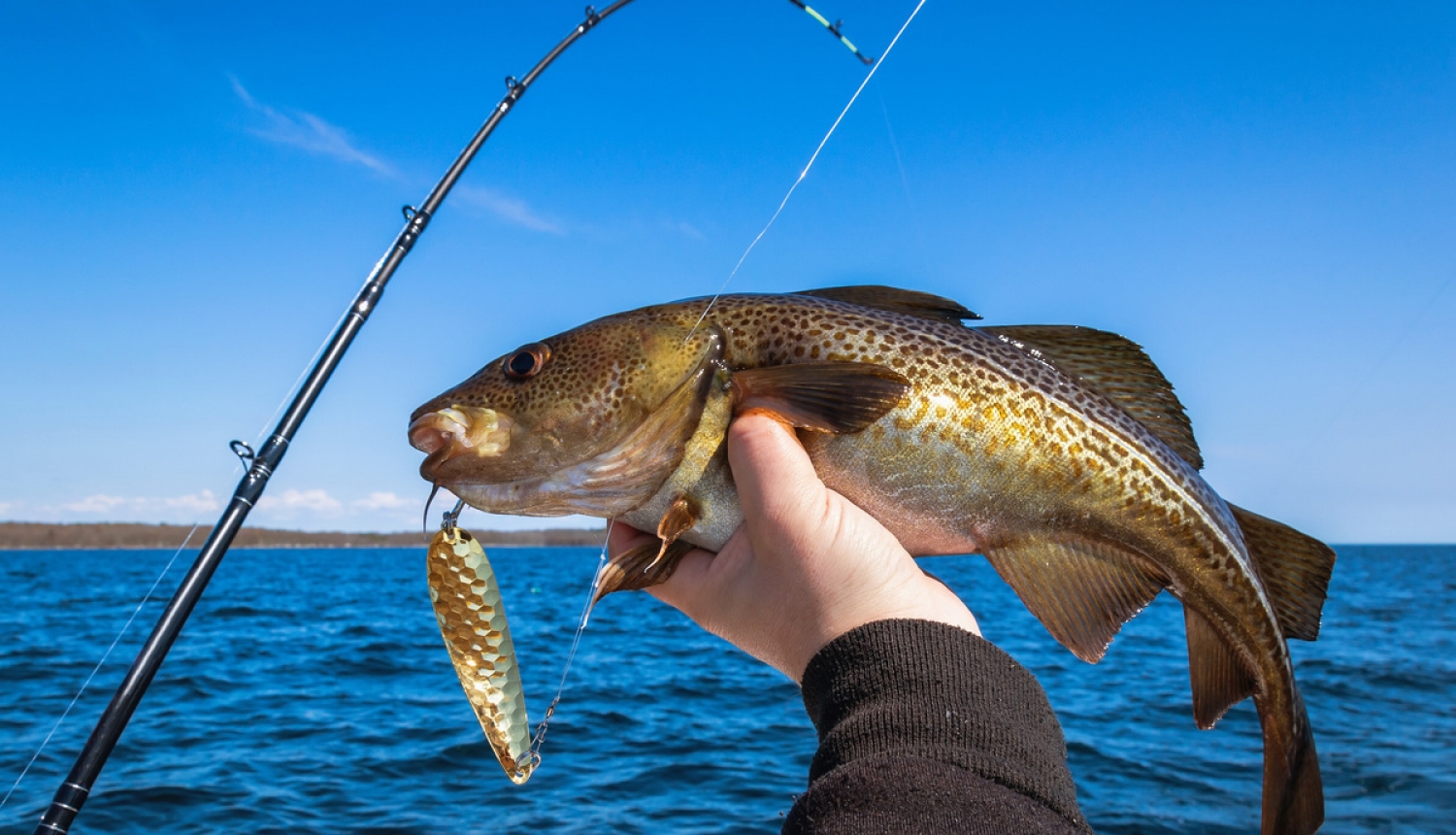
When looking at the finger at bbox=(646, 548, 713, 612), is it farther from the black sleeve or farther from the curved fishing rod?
the curved fishing rod

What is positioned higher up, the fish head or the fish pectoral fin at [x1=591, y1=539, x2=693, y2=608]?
the fish head

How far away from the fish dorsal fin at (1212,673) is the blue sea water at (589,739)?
3.49 meters

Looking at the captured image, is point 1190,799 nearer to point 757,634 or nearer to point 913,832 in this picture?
point 757,634

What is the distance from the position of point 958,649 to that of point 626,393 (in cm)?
131

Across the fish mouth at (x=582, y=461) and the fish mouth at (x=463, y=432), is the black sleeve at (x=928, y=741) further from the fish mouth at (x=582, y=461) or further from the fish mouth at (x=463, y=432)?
the fish mouth at (x=463, y=432)

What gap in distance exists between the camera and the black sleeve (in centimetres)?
170

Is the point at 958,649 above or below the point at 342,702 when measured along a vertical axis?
above

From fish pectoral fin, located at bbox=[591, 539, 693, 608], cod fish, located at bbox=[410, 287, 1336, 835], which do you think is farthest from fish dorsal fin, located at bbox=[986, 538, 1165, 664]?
fish pectoral fin, located at bbox=[591, 539, 693, 608]

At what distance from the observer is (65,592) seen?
4562 cm

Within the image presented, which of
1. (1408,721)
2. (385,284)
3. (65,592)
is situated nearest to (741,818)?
(385,284)

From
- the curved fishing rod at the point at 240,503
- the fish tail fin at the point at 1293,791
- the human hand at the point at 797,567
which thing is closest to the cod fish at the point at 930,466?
the fish tail fin at the point at 1293,791

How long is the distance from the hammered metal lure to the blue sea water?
3450mm

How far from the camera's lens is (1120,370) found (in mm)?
3154

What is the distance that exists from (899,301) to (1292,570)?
1539 mm
